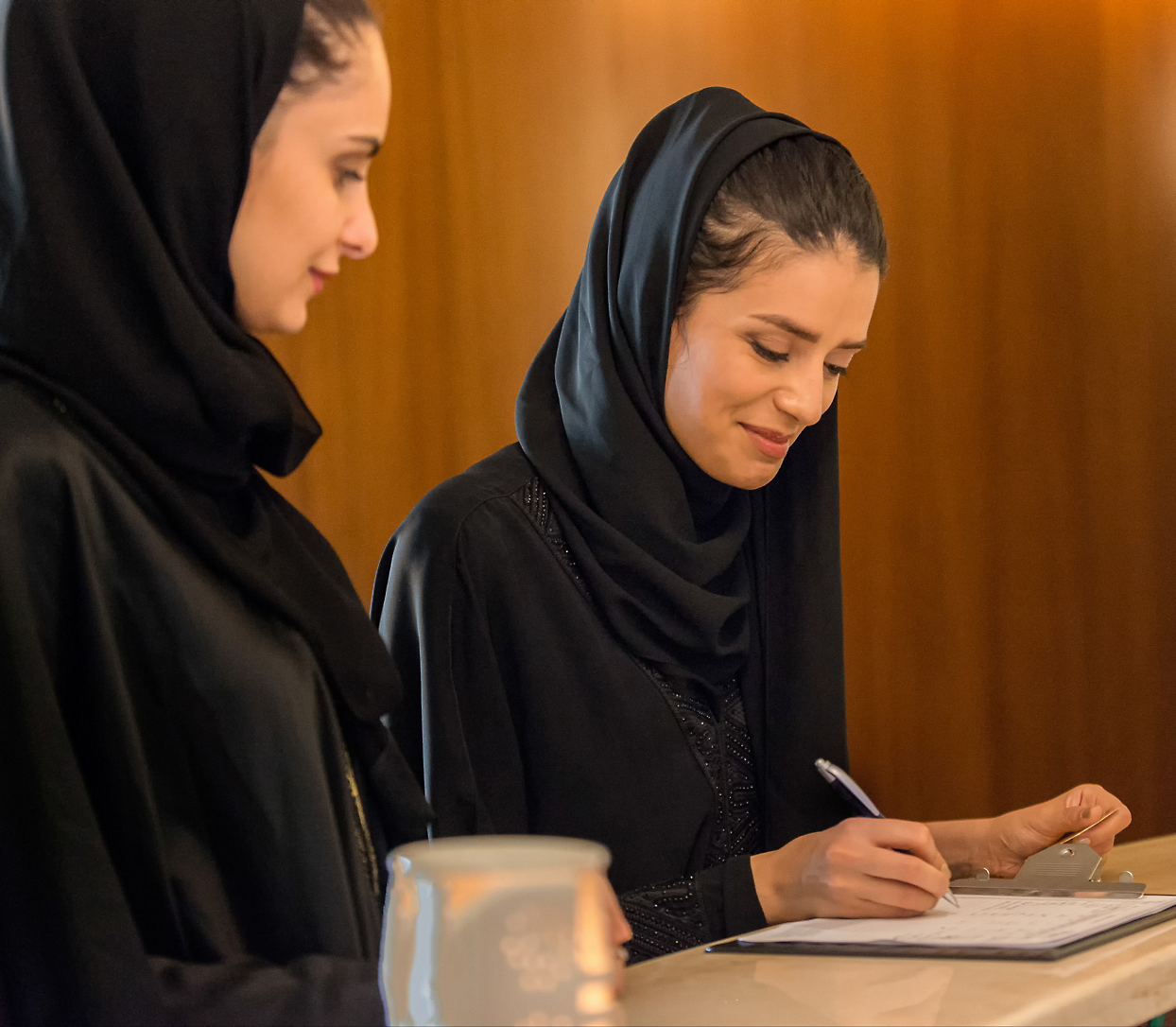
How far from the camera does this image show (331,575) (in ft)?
3.30

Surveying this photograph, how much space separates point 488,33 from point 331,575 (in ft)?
5.11

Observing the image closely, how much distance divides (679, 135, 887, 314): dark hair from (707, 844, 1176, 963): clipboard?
0.65m

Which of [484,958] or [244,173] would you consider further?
[244,173]

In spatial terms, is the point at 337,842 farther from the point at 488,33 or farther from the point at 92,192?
the point at 488,33

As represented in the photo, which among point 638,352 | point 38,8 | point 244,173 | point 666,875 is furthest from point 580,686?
point 38,8

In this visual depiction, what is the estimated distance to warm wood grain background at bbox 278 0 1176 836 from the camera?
2.28 m

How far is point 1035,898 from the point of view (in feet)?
3.78

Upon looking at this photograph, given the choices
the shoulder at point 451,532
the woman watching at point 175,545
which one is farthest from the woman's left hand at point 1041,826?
the woman watching at point 175,545

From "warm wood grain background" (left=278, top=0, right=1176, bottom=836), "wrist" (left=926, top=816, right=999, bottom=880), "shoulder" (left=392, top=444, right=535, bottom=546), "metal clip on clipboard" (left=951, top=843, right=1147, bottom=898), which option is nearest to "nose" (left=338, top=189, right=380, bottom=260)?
"shoulder" (left=392, top=444, right=535, bottom=546)

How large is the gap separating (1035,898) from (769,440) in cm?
54

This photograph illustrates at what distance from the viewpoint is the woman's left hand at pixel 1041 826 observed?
143 cm

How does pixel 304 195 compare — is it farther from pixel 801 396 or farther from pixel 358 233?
pixel 801 396

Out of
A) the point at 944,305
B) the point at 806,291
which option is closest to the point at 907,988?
the point at 806,291

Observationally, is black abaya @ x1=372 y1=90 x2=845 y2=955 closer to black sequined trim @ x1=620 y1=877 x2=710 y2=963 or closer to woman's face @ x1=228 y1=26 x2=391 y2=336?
black sequined trim @ x1=620 y1=877 x2=710 y2=963
